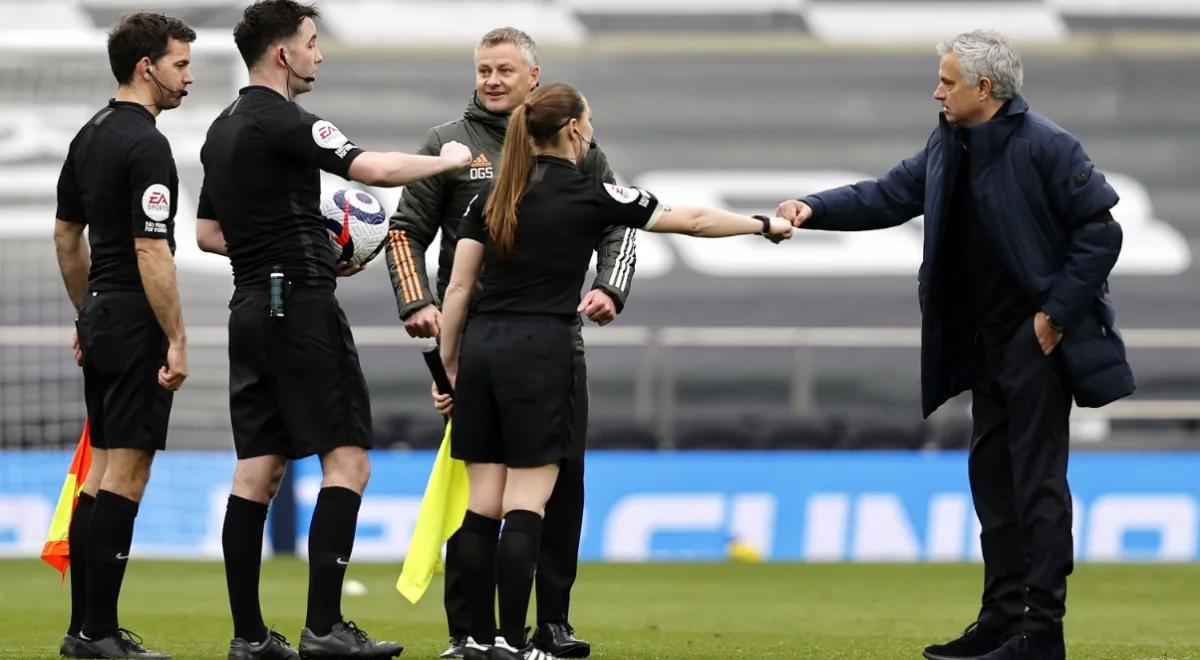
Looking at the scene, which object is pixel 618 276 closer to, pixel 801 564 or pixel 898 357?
pixel 801 564

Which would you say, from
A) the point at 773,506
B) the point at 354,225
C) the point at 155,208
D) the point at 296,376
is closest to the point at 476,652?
the point at 296,376

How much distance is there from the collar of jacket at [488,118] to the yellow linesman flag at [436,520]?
0.96 m

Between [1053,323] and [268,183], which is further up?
[268,183]

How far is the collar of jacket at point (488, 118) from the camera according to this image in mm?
6141

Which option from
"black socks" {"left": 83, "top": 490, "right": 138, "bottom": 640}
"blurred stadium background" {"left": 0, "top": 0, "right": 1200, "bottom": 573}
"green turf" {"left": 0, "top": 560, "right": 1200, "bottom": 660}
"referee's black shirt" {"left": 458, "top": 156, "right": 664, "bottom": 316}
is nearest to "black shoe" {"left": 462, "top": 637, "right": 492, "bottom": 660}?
"green turf" {"left": 0, "top": 560, "right": 1200, "bottom": 660}

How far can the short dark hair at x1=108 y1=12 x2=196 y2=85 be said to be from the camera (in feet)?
19.1

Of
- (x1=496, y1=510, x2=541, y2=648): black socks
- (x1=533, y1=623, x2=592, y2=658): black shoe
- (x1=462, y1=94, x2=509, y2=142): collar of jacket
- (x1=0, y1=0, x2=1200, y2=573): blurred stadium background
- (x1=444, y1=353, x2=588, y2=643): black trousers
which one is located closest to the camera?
(x1=496, y1=510, x2=541, y2=648): black socks

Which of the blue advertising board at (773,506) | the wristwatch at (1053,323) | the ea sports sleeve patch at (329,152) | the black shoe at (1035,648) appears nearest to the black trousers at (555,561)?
the ea sports sleeve patch at (329,152)

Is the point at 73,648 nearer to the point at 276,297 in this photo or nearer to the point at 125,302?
the point at 125,302

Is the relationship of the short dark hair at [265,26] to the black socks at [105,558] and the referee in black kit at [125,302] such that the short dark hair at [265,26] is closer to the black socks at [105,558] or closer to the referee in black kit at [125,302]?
the referee in black kit at [125,302]

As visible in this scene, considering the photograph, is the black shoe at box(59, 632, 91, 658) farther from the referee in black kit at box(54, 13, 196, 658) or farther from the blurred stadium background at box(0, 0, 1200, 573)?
the blurred stadium background at box(0, 0, 1200, 573)

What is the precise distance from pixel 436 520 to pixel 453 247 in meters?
0.88

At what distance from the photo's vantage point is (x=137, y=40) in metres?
5.82

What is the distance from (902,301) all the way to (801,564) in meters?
6.44
